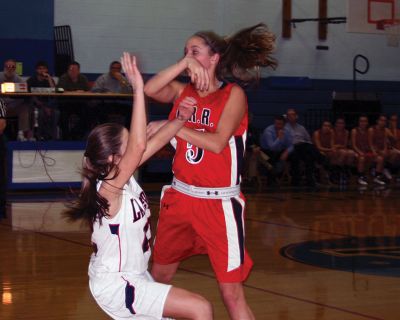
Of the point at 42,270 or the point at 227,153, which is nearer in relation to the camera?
the point at 227,153

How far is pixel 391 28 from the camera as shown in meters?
16.9

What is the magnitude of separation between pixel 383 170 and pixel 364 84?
387 cm

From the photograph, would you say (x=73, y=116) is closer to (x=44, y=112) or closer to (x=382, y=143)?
(x=44, y=112)

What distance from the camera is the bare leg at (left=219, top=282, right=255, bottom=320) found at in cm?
432

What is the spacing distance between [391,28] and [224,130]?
13244 mm

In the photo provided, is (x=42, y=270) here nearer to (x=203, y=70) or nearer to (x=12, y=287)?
(x=12, y=287)

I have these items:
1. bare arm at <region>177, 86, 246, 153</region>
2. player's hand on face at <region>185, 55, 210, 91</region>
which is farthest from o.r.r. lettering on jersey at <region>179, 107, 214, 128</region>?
player's hand on face at <region>185, 55, 210, 91</region>

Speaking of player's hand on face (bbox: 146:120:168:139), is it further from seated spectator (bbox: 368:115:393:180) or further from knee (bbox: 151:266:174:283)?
seated spectator (bbox: 368:115:393:180)

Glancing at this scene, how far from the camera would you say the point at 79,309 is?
5742 mm

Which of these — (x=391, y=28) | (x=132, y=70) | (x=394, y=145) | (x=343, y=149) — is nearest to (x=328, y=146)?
(x=343, y=149)

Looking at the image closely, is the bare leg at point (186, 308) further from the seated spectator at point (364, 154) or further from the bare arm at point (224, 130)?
the seated spectator at point (364, 154)

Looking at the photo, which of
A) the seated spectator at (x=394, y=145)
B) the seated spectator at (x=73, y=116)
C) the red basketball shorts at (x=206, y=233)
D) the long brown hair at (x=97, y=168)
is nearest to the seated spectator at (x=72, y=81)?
the seated spectator at (x=73, y=116)

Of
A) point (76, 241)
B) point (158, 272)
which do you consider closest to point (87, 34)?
point (76, 241)

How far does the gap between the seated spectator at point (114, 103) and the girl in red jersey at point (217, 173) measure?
341 inches
